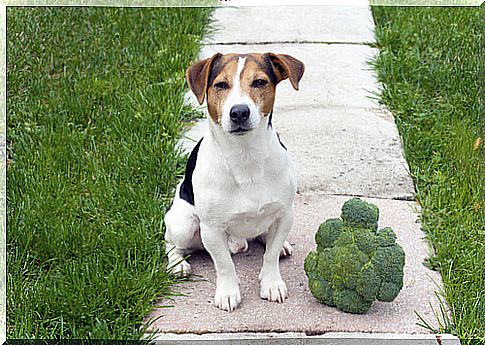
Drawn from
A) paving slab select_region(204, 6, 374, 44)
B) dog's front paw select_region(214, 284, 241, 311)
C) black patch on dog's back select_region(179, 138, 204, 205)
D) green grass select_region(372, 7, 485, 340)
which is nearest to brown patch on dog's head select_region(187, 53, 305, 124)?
black patch on dog's back select_region(179, 138, 204, 205)

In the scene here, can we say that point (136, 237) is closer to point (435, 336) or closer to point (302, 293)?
point (302, 293)

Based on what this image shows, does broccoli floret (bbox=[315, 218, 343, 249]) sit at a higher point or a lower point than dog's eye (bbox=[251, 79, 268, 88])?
lower

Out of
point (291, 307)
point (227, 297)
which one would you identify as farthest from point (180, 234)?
point (291, 307)

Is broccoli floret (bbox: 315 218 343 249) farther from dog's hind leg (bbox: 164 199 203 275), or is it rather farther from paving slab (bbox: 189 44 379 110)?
paving slab (bbox: 189 44 379 110)

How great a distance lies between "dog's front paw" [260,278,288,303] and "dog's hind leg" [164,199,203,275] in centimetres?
44

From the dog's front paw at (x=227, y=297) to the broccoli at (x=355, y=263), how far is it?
1.19 feet

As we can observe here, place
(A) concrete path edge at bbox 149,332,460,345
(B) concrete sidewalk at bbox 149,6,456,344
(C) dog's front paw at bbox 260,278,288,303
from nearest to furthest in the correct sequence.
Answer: (A) concrete path edge at bbox 149,332,460,345 < (B) concrete sidewalk at bbox 149,6,456,344 < (C) dog's front paw at bbox 260,278,288,303

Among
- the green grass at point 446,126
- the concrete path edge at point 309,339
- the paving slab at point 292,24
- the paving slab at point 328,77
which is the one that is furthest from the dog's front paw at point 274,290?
the paving slab at point 292,24

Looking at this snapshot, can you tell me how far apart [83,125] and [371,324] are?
2.79m

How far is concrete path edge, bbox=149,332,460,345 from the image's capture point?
362cm

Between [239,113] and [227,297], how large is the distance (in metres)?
1.00

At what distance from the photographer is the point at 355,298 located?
3.70m

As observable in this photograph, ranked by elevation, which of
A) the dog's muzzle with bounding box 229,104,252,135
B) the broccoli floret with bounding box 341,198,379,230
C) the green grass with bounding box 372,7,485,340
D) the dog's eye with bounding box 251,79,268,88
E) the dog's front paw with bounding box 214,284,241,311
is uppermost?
the dog's eye with bounding box 251,79,268,88

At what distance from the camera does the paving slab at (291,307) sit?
371 centimetres
